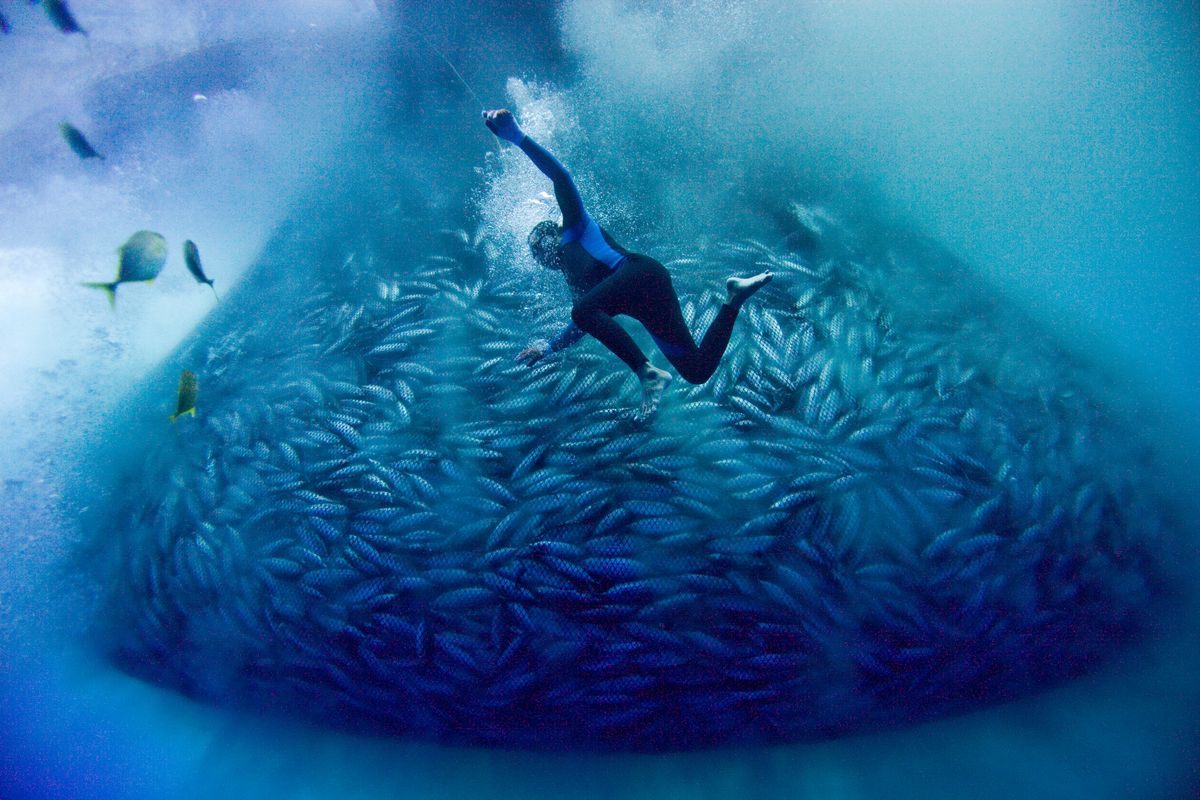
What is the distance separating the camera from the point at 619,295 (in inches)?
111

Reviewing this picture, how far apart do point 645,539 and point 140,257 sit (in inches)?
158

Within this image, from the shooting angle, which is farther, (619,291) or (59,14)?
(59,14)

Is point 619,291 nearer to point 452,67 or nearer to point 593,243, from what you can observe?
point 593,243

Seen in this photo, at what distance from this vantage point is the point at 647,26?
6559mm

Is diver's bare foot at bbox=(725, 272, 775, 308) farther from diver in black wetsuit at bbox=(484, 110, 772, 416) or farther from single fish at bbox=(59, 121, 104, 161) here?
single fish at bbox=(59, 121, 104, 161)

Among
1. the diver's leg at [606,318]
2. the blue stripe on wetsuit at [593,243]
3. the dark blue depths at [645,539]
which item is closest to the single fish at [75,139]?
the dark blue depths at [645,539]

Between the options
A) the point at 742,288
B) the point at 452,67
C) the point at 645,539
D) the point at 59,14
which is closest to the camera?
the point at 645,539

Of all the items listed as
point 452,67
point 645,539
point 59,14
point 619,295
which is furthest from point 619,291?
point 59,14

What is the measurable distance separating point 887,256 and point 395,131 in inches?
258

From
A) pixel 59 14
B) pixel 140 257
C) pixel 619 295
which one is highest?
pixel 619 295

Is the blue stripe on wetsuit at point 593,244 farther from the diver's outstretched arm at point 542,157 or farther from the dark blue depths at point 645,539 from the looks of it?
the dark blue depths at point 645,539

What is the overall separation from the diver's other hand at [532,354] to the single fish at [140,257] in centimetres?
262

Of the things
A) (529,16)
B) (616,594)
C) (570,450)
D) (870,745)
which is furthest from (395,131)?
(870,745)

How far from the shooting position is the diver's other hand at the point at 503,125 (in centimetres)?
272
